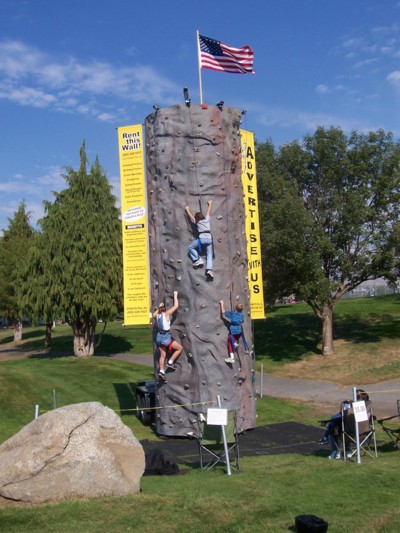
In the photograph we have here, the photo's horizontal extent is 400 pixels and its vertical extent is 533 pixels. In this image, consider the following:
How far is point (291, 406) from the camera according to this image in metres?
19.8

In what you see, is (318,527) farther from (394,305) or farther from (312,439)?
(394,305)

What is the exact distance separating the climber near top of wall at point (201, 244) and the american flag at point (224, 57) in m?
4.36

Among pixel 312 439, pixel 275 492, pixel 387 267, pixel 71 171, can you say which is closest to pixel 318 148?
pixel 387 267

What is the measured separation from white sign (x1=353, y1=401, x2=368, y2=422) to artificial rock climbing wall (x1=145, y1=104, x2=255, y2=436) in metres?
4.51

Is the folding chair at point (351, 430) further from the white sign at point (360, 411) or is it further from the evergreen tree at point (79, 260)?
the evergreen tree at point (79, 260)

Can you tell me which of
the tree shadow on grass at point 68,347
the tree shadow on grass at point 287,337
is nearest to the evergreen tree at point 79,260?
the tree shadow on grass at point 68,347

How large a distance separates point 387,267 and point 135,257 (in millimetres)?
15895

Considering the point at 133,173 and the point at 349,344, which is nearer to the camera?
the point at 133,173

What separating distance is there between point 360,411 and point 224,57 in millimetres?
10231

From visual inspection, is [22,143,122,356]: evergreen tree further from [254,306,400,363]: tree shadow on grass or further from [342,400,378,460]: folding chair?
[342,400,378,460]: folding chair

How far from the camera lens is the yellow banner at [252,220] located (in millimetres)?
17984

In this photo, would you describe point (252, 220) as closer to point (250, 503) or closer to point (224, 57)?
point (224, 57)

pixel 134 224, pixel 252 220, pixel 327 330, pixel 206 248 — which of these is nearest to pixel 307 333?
pixel 327 330

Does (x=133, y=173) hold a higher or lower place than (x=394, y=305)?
higher
